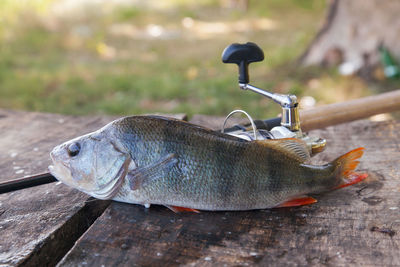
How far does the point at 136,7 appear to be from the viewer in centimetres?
1026

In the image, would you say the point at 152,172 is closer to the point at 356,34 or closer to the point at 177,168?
the point at 177,168

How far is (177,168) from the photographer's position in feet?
4.59

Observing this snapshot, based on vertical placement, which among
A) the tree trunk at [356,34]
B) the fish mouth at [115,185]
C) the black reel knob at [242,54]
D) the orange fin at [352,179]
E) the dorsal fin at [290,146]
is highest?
the tree trunk at [356,34]

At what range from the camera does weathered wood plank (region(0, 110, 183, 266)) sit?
1344mm

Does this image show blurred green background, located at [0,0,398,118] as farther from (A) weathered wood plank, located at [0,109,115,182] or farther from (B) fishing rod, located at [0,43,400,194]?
(B) fishing rod, located at [0,43,400,194]

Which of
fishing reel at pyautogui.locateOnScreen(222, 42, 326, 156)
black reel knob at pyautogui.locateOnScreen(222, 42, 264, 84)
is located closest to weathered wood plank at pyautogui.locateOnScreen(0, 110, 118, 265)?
fishing reel at pyautogui.locateOnScreen(222, 42, 326, 156)

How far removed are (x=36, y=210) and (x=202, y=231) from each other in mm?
590

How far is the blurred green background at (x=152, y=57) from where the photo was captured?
207 inches

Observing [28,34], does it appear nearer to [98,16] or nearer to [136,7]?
[98,16]

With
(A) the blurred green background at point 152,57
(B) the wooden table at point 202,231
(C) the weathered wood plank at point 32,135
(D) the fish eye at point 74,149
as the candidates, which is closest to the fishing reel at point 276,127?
(B) the wooden table at point 202,231

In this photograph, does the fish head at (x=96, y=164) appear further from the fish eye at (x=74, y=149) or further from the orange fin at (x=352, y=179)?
the orange fin at (x=352, y=179)

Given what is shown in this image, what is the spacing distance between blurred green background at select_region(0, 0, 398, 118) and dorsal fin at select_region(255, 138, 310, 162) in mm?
3303

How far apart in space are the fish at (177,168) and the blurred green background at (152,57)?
339 cm

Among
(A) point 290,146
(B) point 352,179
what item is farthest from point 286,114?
(B) point 352,179
